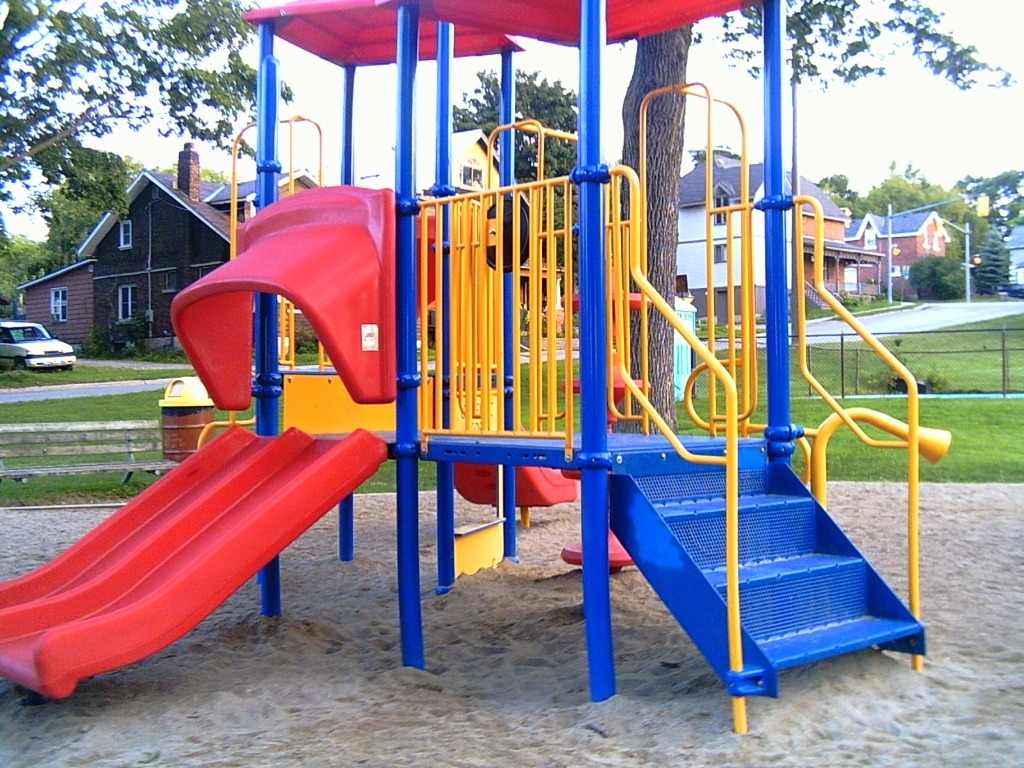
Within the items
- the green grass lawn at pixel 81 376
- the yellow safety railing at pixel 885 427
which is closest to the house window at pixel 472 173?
the green grass lawn at pixel 81 376

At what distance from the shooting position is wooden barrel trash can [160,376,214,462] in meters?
10.3

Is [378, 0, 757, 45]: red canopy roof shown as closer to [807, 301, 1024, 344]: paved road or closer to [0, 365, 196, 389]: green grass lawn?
[0, 365, 196, 389]: green grass lawn

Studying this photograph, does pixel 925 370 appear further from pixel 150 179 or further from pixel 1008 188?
pixel 1008 188

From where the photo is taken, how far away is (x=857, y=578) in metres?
4.23

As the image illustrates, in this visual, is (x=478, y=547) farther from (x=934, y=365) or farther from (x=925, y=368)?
(x=925, y=368)

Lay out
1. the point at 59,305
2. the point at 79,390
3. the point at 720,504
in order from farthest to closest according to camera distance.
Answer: the point at 59,305
the point at 79,390
the point at 720,504

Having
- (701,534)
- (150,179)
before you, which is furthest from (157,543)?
(150,179)

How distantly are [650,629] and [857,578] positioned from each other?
4.36ft

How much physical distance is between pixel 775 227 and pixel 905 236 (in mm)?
80240

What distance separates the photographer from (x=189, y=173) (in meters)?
38.4

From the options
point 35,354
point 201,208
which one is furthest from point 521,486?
point 201,208

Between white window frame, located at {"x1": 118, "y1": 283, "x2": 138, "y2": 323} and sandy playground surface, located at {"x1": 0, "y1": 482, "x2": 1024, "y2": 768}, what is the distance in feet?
118

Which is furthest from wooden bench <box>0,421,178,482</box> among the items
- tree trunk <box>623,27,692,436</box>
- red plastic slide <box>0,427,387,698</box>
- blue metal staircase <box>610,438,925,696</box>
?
blue metal staircase <box>610,438,925,696</box>

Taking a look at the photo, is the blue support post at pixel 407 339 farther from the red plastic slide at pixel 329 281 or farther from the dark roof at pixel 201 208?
the dark roof at pixel 201 208
